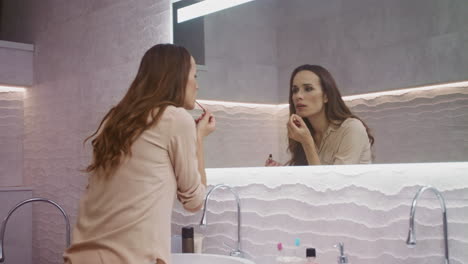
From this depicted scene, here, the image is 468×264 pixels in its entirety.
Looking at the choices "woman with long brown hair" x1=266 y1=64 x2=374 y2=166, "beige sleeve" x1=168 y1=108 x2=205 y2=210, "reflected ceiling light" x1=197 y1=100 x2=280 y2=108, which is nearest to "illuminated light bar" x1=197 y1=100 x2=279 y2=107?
"reflected ceiling light" x1=197 y1=100 x2=280 y2=108

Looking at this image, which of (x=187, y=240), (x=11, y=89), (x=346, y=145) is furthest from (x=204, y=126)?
(x=11, y=89)

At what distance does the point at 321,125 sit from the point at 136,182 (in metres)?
0.70

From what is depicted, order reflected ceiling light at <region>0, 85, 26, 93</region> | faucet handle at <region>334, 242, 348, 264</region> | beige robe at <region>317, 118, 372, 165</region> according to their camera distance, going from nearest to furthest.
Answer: faucet handle at <region>334, 242, 348, 264</region> < beige robe at <region>317, 118, 372, 165</region> < reflected ceiling light at <region>0, 85, 26, 93</region>

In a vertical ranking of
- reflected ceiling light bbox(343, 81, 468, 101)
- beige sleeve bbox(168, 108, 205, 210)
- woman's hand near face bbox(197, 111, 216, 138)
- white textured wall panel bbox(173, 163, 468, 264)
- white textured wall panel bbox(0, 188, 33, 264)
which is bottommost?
white textured wall panel bbox(0, 188, 33, 264)

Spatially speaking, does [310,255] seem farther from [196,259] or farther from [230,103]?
[230,103]

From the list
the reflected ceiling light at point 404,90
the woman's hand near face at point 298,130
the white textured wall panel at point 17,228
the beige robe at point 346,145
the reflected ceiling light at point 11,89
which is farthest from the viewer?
the reflected ceiling light at point 11,89

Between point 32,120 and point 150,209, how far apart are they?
2.38 meters

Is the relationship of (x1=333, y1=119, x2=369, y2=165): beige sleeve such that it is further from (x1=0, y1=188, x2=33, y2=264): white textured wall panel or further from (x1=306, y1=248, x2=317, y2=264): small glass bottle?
(x1=0, y1=188, x2=33, y2=264): white textured wall panel

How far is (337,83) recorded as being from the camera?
1.96 m

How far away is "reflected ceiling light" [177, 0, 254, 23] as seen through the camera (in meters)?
2.37

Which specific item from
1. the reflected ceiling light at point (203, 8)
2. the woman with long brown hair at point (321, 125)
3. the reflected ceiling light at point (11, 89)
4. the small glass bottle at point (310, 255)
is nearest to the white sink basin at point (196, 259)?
the small glass bottle at point (310, 255)

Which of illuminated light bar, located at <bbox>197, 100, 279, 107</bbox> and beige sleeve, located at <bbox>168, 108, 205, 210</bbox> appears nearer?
beige sleeve, located at <bbox>168, 108, 205, 210</bbox>

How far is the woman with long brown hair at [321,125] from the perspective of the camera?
1926 mm

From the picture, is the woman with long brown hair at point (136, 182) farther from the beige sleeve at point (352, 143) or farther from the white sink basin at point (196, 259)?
the beige sleeve at point (352, 143)
